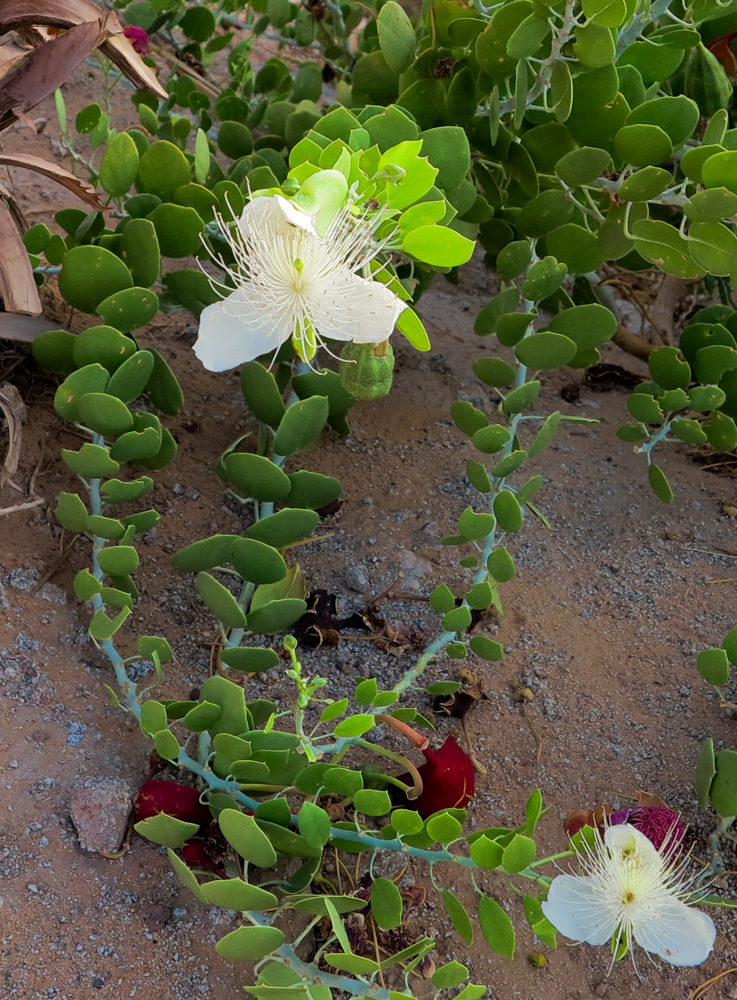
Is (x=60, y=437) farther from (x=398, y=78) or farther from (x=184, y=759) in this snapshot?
(x=398, y=78)

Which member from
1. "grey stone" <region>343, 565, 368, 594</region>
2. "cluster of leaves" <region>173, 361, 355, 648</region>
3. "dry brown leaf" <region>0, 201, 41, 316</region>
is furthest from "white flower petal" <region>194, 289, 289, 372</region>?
"grey stone" <region>343, 565, 368, 594</region>

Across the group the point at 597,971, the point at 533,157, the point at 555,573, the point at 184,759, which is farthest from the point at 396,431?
the point at 597,971

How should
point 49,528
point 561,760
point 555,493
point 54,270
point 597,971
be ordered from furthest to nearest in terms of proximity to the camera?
point 555,493 < point 54,270 < point 49,528 < point 561,760 < point 597,971

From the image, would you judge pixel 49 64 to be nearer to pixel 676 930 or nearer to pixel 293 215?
pixel 293 215

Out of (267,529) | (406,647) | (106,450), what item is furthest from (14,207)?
(406,647)

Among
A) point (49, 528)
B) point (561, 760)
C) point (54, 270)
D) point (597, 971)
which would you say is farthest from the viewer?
point (54, 270)

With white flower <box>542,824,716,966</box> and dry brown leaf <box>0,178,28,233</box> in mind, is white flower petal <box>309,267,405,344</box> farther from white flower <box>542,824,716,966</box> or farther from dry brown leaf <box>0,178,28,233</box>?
dry brown leaf <box>0,178,28,233</box>
